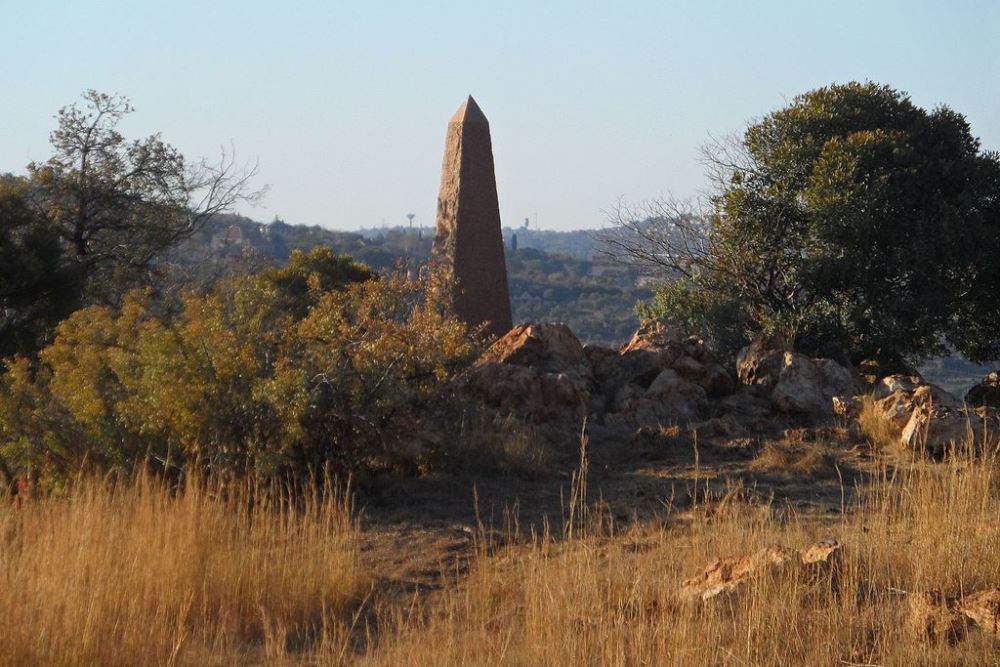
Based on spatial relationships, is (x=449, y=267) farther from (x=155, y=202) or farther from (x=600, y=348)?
(x=155, y=202)

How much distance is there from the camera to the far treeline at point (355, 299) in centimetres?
859

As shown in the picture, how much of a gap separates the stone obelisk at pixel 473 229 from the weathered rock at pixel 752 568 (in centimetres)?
819

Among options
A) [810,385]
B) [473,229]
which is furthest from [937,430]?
[473,229]

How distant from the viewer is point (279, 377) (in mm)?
8367

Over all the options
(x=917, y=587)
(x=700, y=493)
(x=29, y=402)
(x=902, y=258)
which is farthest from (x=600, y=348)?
(x=917, y=587)

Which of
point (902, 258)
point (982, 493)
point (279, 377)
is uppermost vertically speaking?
point (902, 258)

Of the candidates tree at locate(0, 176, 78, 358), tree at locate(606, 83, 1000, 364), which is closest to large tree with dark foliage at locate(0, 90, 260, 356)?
tree at locate(0, 176, 78, 358)

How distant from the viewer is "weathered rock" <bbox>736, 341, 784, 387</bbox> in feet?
40.9

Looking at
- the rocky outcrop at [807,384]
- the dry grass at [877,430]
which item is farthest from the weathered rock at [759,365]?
the dry grass at [877,430]

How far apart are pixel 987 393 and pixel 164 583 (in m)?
9.52

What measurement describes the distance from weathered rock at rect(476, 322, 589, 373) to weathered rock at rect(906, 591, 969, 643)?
7.04 m

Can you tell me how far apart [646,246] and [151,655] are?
13.0 meters

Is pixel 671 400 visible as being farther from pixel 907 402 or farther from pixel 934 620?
pixel 934 620

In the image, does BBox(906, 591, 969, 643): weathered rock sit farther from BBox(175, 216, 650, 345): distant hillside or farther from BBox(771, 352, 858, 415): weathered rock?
BBox(175, 216, 650, 345): distant hillside
